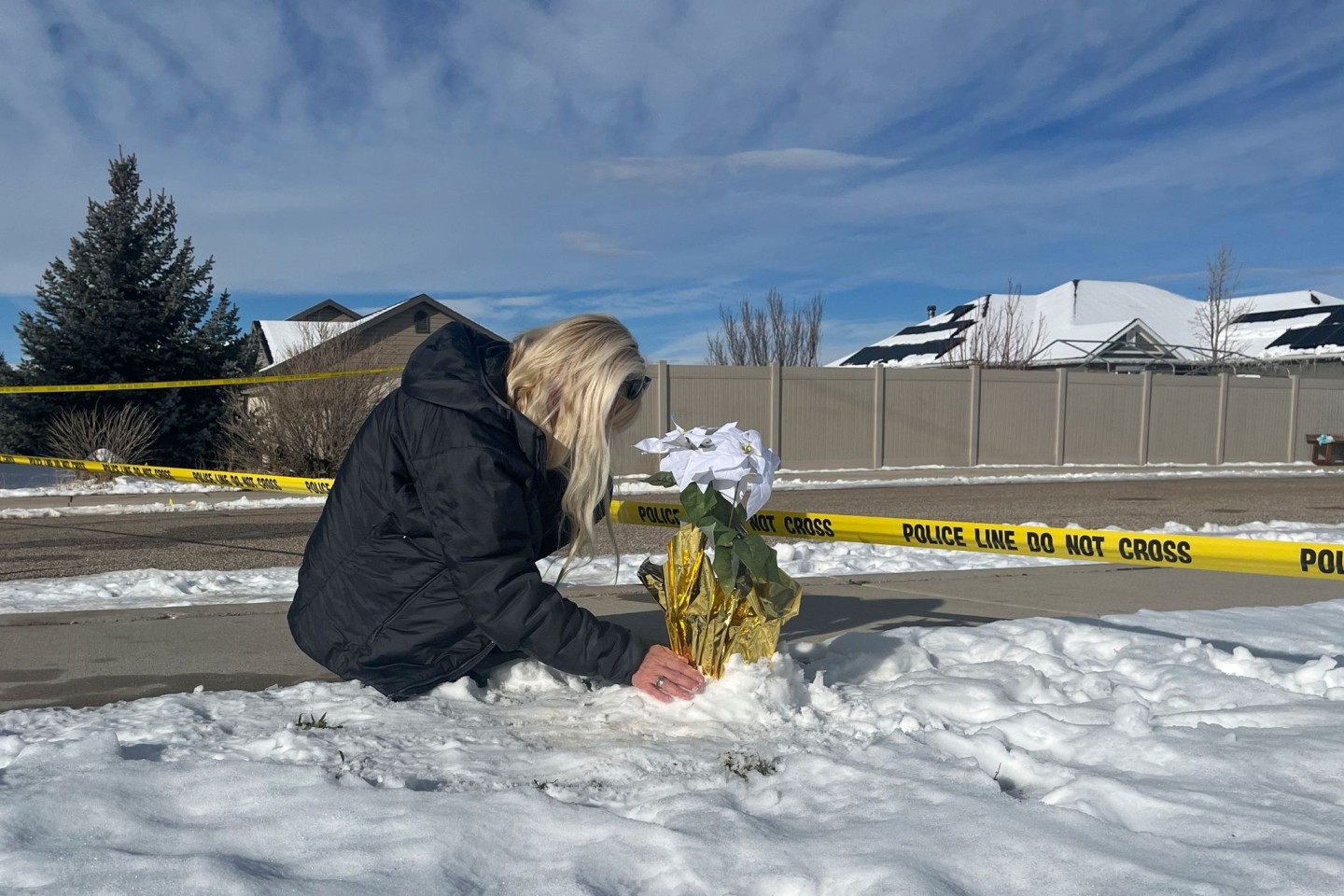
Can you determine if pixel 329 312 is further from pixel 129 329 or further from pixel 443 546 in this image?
pixel 443 546

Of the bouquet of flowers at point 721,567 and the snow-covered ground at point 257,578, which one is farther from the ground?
the bouquet of flowers at point 721,567

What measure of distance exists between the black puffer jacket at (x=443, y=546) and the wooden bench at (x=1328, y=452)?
87.9ft

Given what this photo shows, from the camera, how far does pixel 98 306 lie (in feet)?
57.4

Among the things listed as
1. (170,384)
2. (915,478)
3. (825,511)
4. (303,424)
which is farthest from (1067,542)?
(915,478)

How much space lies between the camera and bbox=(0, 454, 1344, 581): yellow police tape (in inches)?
117

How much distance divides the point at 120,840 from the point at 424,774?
2.08 ft

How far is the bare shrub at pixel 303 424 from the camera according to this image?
14812 mm

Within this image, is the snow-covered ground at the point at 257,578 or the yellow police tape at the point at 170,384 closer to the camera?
the snow-covered ground at the point at 257,578

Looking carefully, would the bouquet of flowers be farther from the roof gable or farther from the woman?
the roof gable

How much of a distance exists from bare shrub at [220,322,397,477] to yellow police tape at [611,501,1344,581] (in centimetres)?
1169

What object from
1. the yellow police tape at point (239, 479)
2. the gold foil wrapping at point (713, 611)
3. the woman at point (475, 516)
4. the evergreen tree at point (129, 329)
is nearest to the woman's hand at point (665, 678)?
the woman at point (475, 516)

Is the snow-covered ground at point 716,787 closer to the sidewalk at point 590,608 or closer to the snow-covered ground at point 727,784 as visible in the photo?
the snow-covered ground at point 727,784

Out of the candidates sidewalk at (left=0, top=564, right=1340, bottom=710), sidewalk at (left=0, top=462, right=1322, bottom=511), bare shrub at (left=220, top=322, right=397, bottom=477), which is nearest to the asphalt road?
sidewalk at (left=0, top=462, right=1322, bottom=511)

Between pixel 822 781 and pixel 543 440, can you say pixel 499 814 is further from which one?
pixel 543 440
